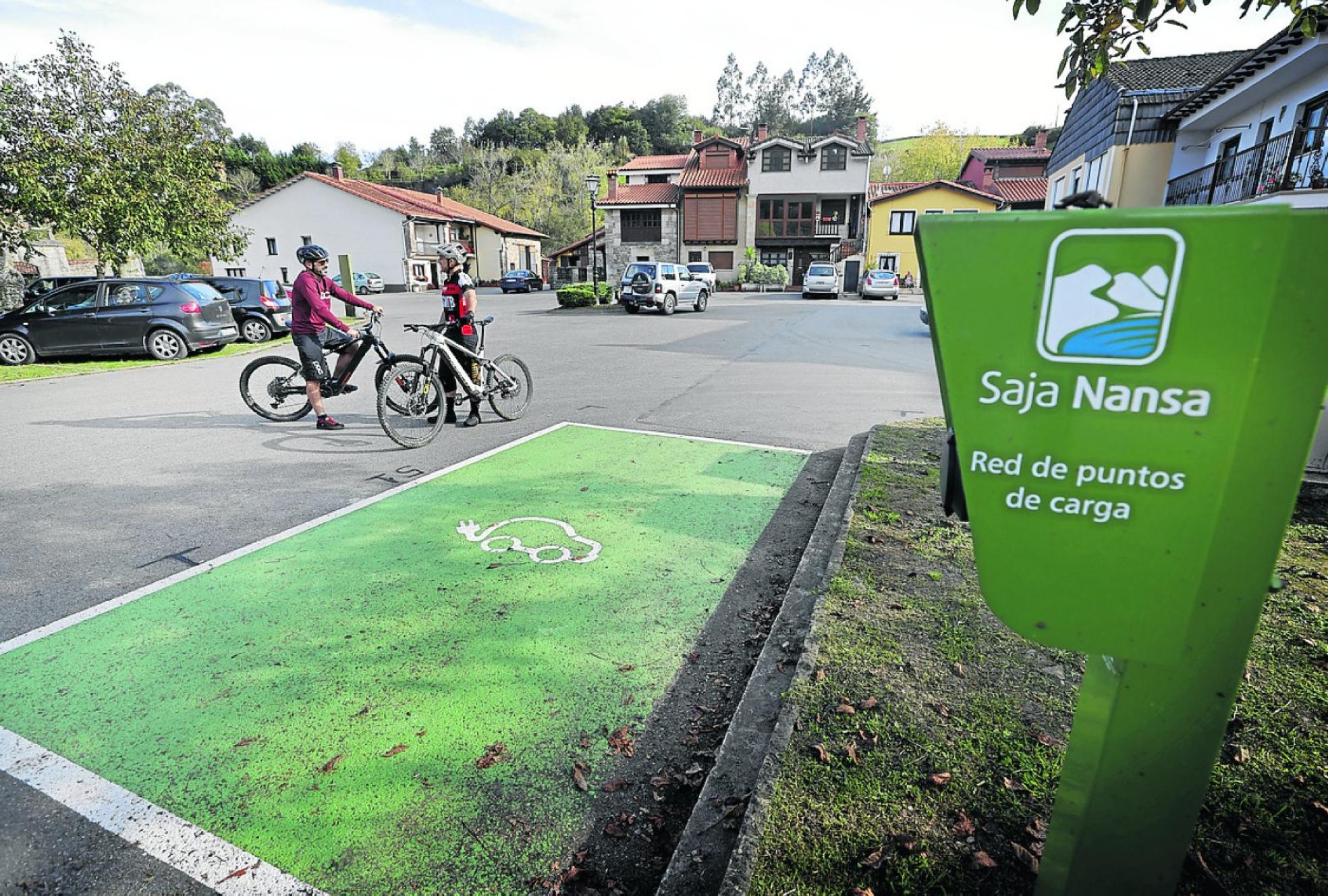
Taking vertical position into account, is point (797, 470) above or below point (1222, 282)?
below

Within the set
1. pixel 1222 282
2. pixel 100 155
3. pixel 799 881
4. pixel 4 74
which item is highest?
pixel 4 74

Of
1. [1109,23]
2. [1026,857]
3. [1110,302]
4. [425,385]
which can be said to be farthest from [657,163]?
[1110,302]

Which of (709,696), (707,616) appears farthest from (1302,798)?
Result: (707,616)

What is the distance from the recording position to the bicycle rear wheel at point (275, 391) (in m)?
7.65

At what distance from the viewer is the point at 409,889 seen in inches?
80.1

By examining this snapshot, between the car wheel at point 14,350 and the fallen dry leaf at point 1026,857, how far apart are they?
55.7ft

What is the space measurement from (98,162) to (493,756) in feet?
69.5

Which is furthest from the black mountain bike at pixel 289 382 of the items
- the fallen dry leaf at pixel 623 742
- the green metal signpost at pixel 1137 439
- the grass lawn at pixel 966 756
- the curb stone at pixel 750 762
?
the green metal signpost at pixel 1137 439

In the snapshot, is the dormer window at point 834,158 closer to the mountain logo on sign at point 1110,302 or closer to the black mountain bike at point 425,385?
the black mountain bike at point 425,385

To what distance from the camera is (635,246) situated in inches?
1928

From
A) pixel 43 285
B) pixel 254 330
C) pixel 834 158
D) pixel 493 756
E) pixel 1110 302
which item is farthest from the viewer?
pixel 834 158

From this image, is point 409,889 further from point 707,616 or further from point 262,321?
point 262,321

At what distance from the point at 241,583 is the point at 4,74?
66.4 ft

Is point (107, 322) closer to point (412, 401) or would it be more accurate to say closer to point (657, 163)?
point (412, 401)
